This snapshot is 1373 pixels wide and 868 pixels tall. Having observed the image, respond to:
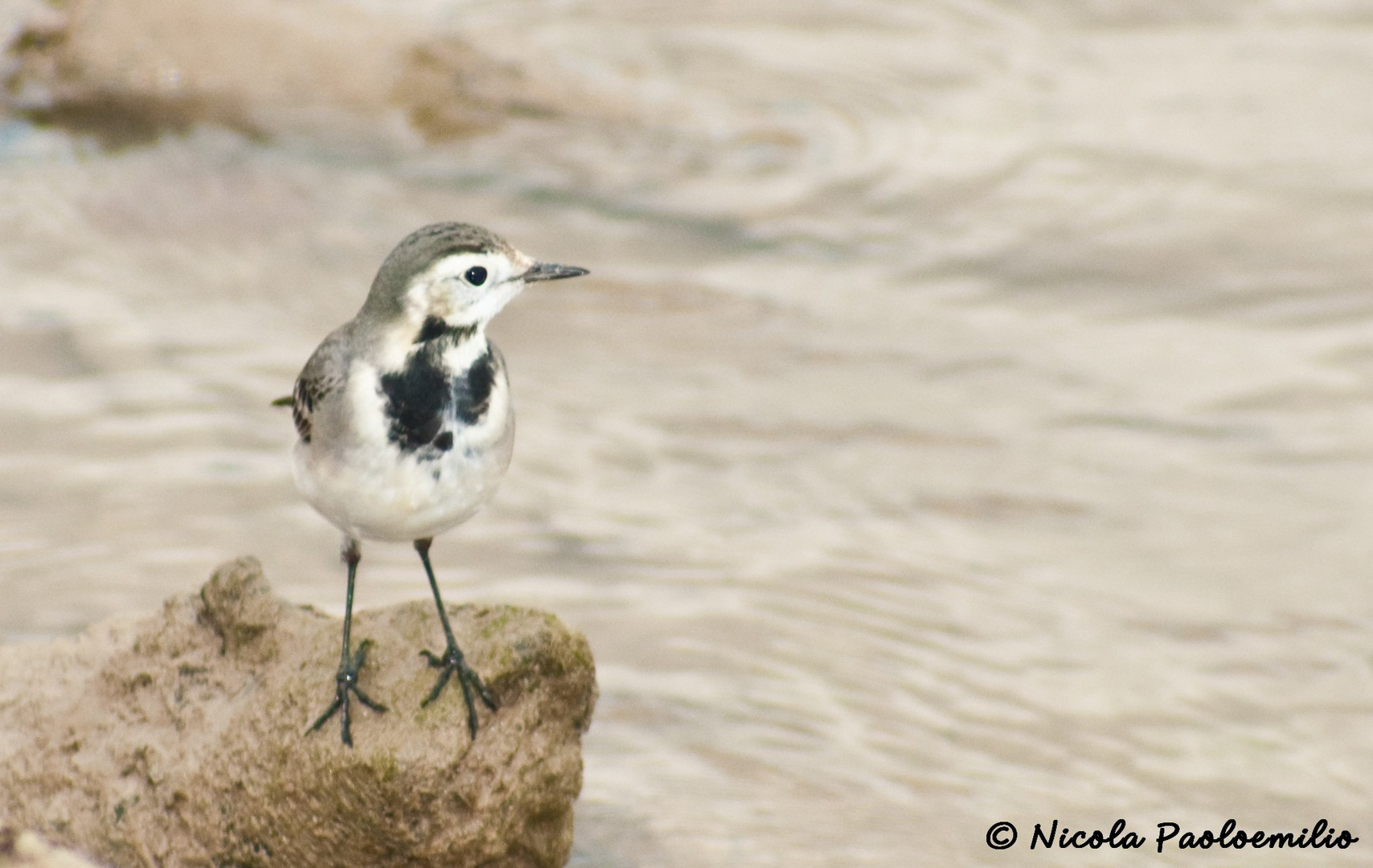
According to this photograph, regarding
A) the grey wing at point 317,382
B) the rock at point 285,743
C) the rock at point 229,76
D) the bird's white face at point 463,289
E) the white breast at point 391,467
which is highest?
the rock at point 229,76

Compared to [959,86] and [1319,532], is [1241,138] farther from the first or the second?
[1319,532]

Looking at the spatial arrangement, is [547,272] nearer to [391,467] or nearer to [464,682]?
[391,467]

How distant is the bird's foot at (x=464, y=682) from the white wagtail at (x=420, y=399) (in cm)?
6

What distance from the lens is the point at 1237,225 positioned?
12.4 metres

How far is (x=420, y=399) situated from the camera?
207 inches

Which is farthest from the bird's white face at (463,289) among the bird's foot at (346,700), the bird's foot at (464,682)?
the bird's foot at (346,700)

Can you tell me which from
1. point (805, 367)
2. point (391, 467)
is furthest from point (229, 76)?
point (391, 467)

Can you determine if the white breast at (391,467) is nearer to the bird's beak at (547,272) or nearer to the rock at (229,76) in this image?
the bird's beak at (547,272)

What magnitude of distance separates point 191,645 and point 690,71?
935 centimetres

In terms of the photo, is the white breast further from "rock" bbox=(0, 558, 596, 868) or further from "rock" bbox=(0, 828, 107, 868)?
"rock" bbox=(0, 828, 107, 868)

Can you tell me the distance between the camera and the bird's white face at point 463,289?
529cm

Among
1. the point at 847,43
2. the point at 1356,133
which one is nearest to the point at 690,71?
the point at 847,43

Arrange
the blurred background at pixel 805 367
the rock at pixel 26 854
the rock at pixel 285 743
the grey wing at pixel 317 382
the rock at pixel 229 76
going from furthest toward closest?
the rock at pixel 229 76
the blurred background at pixel 805 367
the rock at pixel 285 743
the grey wing at pixel 317 382
the rock at pixel 26 854

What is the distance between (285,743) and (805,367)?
572 centimetres
